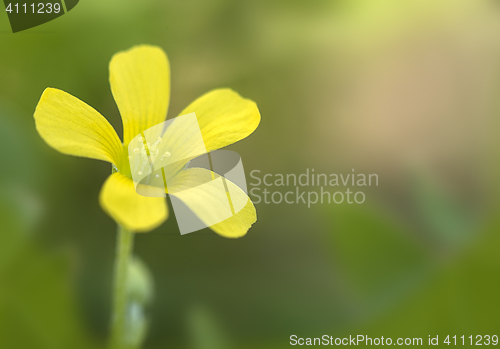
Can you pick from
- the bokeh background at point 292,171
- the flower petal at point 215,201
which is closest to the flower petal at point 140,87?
the flower petal at point 215,201

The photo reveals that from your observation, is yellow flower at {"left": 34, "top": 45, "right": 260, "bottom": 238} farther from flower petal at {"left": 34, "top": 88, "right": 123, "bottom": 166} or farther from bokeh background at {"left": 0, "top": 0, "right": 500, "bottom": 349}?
bokeh background at {"left": 0, "top": 0, "right": 500, "bottom": 349}

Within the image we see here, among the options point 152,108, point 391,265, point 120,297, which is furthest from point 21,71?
point 391,265

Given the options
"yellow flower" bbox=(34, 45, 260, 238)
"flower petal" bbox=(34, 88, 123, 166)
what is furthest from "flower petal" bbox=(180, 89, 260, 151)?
"flower petal" bbox=(34, 88, 123, 166)

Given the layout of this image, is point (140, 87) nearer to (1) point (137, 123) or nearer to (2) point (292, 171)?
(1) point (137, 123)

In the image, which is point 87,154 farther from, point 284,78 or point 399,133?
point 399,133

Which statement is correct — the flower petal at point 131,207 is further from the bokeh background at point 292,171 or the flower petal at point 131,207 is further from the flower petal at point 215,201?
the bokeh background at point 292,171

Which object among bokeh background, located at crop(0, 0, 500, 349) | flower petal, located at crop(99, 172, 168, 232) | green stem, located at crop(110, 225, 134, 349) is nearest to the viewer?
flower petal, located at crop(99, 172, 168, 232)

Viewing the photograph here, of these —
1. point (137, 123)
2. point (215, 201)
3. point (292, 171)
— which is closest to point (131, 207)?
point (215, 201)
